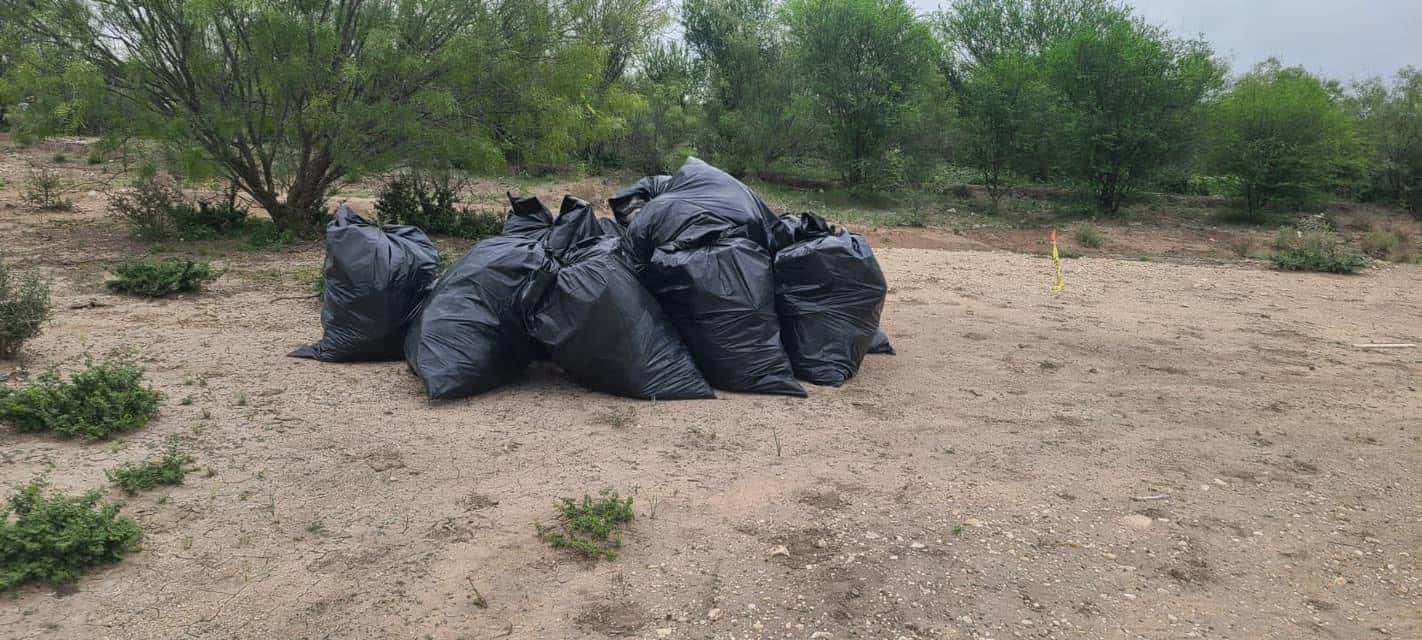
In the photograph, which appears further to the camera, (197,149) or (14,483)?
(197,149)

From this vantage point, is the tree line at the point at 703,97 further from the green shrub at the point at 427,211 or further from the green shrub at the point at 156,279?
the green shrub at the point at 156,279

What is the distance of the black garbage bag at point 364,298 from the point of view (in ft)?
14.5

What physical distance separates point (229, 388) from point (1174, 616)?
3.76 m

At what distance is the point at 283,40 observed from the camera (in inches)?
281

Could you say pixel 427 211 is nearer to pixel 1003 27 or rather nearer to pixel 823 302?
pixel 823 302

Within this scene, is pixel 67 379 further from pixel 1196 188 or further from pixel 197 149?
pixel 1196 188

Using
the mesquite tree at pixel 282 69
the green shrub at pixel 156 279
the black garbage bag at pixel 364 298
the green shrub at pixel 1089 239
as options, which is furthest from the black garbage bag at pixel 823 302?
the green shrub at pixel 1089 239

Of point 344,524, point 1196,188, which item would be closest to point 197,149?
point 344,524

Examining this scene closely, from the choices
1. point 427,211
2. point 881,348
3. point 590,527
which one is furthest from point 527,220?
point 427,211

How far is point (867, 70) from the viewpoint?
57.2 ft

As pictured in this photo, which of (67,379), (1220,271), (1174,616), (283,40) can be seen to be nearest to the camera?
(1174,616)

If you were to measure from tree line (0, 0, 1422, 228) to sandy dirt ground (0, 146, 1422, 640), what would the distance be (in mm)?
2781

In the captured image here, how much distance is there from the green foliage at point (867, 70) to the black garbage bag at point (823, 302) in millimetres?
13521

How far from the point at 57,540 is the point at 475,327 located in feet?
6.24
